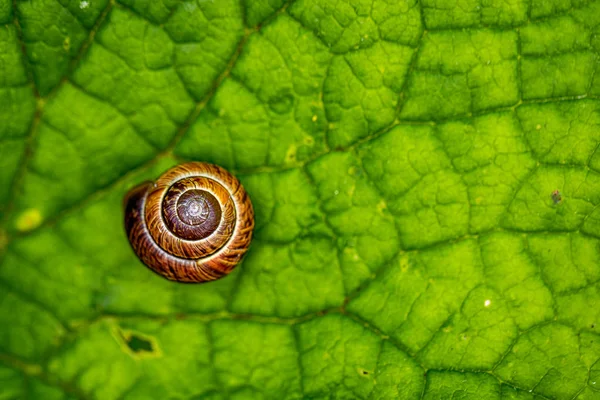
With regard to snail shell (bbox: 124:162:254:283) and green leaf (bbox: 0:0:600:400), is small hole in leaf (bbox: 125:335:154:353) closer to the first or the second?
green leaf (bbox: 0:0:600:400)

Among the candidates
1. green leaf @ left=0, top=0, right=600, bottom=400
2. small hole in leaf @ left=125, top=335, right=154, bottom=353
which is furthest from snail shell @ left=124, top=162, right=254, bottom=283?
small hole in leaf @ left=125, top=335, right=154, bottom=353

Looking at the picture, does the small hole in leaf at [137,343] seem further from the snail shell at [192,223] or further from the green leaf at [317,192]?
the snail shell at [192,223]

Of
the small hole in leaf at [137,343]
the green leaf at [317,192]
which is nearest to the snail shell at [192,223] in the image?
the green leaf at [317,192]

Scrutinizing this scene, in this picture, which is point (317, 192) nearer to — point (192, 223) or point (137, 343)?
point (192, 223)

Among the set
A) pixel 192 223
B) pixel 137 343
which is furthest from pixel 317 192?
pixel 137 343

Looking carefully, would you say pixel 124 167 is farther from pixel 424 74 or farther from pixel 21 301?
pixel 424 74
